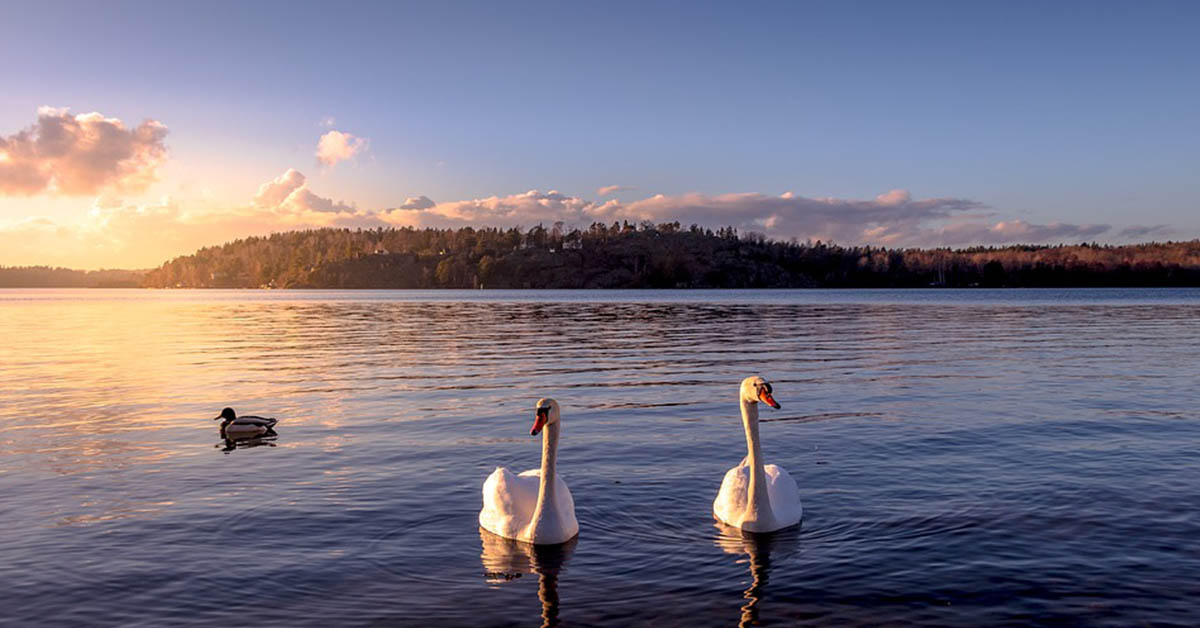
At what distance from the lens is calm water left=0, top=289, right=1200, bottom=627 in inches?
452

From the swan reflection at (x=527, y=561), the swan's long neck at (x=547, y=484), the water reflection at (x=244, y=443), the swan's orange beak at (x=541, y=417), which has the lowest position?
the swan reflection at (x=527, y=561)

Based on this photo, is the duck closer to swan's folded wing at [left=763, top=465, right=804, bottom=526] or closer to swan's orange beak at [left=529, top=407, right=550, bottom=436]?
swan's orange beak at [left=529, top=407, right=550, bottom=436]

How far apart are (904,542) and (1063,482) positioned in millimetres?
5777

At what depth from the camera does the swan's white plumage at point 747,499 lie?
46.9 feet

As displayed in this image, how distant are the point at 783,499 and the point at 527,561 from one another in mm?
4188

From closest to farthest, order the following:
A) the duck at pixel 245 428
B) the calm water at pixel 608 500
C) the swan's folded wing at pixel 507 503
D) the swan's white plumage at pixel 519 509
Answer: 1. the calm water at pixel 608 500
2. the swan's white plumage at pixel 519 509
3. the swan's folded wing at pixel 507 503
4. the duck at pixel 245 428

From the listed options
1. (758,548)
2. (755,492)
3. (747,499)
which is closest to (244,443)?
(747,499)

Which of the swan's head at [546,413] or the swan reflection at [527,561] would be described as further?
the swan's head at [546,413]

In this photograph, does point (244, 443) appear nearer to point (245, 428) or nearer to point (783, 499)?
point (245, 428)

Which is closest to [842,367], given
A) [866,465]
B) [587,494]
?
[866,465]

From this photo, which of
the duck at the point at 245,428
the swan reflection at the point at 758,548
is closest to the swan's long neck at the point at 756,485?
the swan reflection at the point at 758,548

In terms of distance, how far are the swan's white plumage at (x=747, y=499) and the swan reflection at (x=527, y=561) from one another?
2492mm

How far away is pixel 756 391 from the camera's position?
1412 centimetres

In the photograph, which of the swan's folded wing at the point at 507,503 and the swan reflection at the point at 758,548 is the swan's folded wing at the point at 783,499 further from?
the swan's folded wing at the point at 507,503
